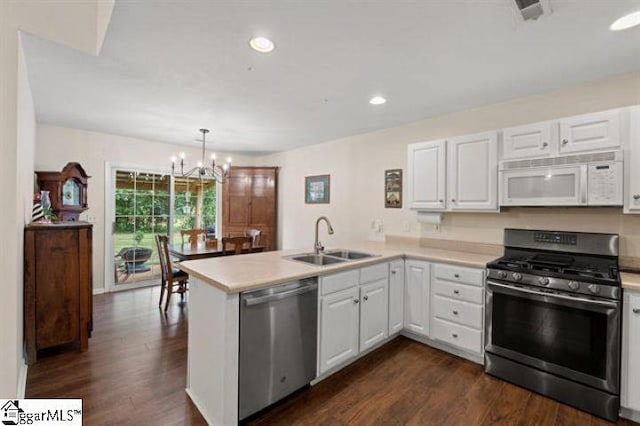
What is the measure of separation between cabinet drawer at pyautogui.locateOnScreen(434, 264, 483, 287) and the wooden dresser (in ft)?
10.9

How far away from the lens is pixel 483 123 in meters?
3.05

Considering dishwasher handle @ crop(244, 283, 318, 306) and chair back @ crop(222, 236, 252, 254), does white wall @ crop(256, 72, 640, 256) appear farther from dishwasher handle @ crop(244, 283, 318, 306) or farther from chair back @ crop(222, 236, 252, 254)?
dishwasher handle @ crop(244, 283, 318, 306)

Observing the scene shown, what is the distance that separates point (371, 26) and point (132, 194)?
4604 millimetres

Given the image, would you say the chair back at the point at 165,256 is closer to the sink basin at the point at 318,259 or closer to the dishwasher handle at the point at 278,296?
the sink basin at the point at 318,259

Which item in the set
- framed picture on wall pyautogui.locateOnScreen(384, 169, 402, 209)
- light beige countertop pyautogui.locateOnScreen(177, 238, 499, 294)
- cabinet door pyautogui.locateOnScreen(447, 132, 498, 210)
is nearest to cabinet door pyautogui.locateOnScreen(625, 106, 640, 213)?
cabinet door pyautogui.locateOnScreen(447, 132, 498, 210)

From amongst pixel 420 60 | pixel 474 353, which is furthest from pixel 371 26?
pixel 474 353

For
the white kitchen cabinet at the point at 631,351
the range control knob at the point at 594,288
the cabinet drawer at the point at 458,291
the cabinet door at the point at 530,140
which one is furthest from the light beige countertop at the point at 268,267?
the cabinet door at the point at 530,140

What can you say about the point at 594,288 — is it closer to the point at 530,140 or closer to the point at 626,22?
the point at 530,140

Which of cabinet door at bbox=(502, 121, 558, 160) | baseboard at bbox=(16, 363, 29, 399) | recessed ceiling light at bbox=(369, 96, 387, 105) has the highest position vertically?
recessed ceiling light at bbox=(369, 96, 387, 105)

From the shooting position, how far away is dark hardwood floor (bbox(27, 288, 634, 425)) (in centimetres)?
184

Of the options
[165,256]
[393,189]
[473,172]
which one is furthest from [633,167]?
[165,256]

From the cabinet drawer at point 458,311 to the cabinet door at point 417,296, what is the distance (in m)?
0.12

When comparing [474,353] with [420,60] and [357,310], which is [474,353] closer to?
[357,310]

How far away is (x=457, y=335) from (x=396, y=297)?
0.61 meters
